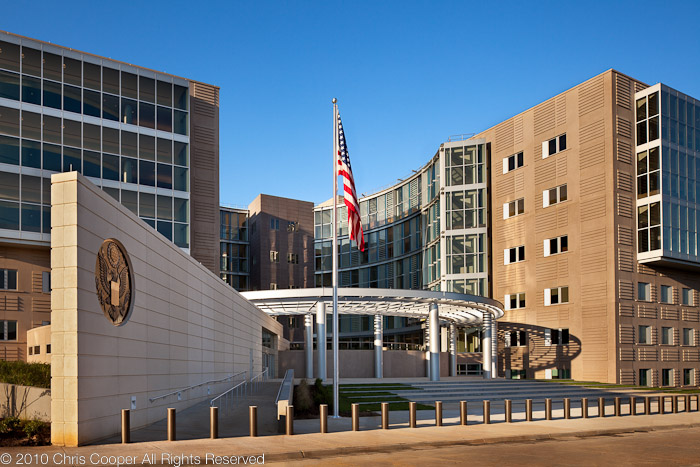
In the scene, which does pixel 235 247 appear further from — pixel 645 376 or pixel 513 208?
pixel 645 376

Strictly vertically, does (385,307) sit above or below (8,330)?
above

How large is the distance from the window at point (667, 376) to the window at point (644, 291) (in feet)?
18.7

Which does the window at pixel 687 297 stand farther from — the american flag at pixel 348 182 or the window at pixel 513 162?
the american flag at pixel 348 182

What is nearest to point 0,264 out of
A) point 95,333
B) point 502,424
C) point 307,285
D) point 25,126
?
point 25,126

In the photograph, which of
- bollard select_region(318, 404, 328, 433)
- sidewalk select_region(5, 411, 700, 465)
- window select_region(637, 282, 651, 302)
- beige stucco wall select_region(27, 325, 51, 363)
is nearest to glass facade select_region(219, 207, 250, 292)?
beige stucco wall select_region(27, 325, 51, 363)

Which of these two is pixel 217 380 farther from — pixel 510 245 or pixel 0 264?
pixel 510 245

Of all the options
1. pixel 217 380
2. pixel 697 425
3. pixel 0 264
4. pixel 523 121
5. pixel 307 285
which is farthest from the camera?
pixel 307 285

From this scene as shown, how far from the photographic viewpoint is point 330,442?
15984 mm

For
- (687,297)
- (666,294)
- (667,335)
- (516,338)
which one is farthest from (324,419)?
(687,297)

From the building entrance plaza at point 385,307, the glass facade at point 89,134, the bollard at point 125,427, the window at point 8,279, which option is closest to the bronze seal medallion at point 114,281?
the bollard at point 125,427

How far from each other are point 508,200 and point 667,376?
18.5 metres

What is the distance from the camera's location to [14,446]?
46.6ft

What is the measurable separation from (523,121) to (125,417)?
157 feet

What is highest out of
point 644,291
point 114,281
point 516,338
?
point 114,281
